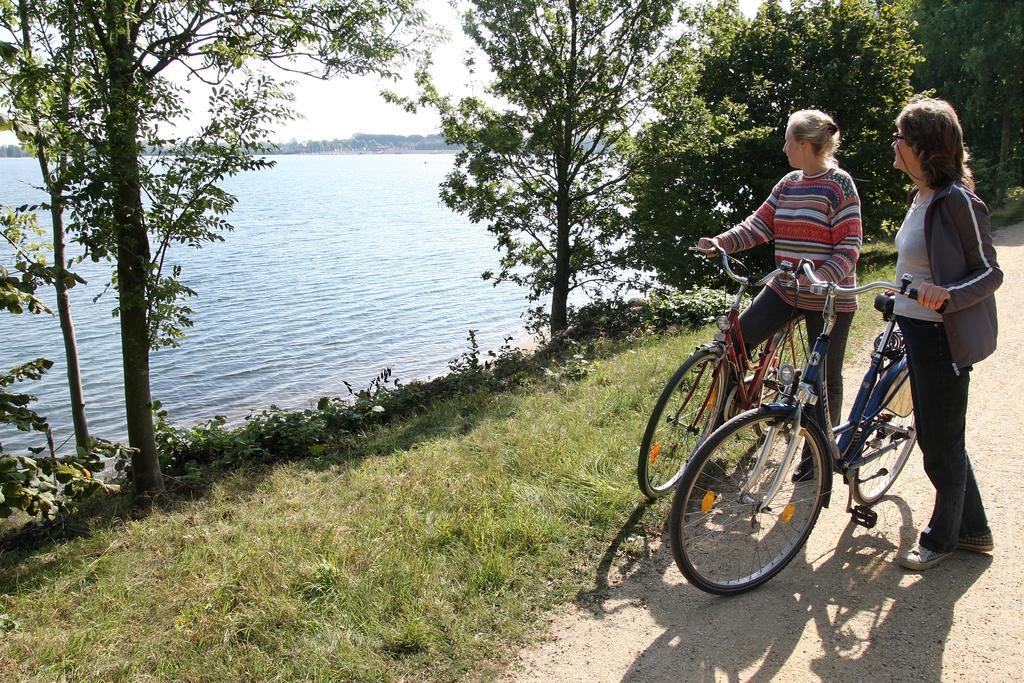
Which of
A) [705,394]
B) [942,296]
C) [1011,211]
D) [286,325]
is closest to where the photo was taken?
[942,296]

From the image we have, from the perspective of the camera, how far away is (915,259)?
3.52m

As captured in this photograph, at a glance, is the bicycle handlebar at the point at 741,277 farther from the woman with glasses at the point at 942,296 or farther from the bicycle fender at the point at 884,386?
the bicycle fender at the point at 884,386

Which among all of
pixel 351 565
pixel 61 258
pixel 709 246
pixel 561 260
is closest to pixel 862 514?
pixel 709 246

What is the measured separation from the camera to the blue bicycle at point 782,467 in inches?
134

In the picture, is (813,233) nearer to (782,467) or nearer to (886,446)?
(886,446)

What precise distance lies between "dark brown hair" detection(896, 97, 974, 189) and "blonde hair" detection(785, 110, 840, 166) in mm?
747

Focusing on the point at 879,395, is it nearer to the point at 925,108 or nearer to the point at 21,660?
the point at 925,108

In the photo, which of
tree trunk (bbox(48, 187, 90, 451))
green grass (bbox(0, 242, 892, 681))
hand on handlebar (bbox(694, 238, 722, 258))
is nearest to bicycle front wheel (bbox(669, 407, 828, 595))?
green grass (bbox(0, 242, 892, 681))

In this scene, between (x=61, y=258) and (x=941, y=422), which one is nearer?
(x=941, y=422)

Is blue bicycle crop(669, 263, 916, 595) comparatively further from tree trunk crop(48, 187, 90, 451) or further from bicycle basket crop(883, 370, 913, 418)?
tree trunk crop(48, 187, 90, 451)

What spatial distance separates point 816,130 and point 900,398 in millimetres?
1593

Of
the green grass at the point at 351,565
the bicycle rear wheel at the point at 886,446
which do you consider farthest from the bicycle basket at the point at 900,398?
the green grass at the point at 351,565

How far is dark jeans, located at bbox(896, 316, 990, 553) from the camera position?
137 inches

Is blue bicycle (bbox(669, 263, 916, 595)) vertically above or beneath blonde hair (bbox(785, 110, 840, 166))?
beneath
